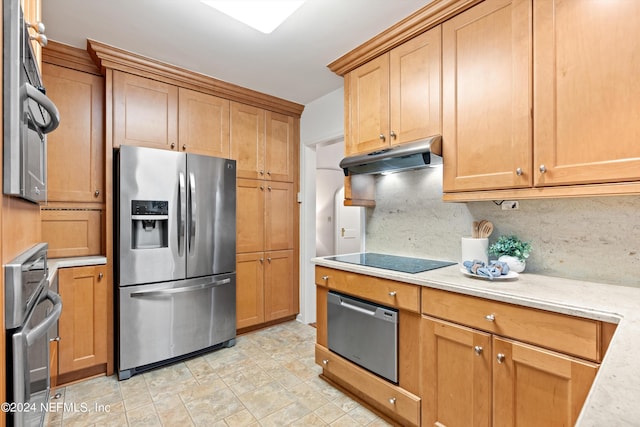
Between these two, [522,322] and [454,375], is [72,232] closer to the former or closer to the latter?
[454,375]

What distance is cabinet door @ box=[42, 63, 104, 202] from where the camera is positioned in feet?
7.56

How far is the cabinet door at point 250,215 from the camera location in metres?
3.10

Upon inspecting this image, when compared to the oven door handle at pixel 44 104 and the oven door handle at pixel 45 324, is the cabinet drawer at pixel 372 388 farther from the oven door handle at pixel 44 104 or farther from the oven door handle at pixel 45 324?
the oven door handle at pixel 44 104

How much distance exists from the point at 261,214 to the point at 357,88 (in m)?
1.58

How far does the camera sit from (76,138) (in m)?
2.39

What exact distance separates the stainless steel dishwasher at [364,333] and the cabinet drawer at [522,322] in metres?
0.30

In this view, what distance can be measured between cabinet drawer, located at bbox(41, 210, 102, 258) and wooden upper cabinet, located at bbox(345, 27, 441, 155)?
213 centimetres

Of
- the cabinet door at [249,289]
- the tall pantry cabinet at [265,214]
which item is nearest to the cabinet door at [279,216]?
the tall pantry cabinet at [265,214]

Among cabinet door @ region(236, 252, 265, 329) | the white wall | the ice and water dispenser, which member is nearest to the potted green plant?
the white wall

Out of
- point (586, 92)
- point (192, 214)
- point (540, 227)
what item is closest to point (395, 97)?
point (586, 92)

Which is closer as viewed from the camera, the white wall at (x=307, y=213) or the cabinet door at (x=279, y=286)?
the cabinet door at (x=279, y=286)

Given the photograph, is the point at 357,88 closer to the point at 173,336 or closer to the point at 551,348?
the point at 551,348

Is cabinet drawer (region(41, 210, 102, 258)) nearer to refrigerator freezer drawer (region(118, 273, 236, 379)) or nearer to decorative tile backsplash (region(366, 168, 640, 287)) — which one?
refrigerator freezer drawer (region(118, 273, 236, 379))

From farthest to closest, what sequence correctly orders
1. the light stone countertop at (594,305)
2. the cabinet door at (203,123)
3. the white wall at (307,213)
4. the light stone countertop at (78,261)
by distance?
the white wall at (307,213)
the cabinet door at (203,123)
the light stone countertop at (78,261)
the light stone countertop at (594,305)
